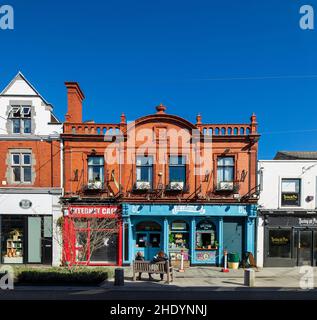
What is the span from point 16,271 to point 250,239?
12085mm

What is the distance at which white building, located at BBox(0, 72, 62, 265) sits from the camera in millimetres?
15727

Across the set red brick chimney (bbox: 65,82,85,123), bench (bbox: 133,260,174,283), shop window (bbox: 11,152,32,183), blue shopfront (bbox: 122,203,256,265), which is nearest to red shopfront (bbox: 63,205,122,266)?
blue shopfront (bbox: 122,203,256,265)

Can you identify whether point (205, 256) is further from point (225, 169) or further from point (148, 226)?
point (225, 169)

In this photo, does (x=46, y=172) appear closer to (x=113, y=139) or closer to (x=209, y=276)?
(x=113, y=139)

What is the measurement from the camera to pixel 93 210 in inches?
622

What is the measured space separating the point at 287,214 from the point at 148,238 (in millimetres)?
8344

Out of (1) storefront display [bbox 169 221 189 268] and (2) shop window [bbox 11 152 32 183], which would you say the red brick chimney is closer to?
(2) shop window [bbox 11 152 32 183]

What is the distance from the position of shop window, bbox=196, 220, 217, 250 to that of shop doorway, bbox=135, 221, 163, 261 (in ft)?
7.49

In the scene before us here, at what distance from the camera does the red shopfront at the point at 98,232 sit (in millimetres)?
15444

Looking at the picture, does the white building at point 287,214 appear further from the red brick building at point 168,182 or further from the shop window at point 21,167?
the shop window at point 21,167

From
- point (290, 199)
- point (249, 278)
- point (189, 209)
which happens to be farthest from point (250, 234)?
point (249, 278)

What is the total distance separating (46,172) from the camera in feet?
52.7

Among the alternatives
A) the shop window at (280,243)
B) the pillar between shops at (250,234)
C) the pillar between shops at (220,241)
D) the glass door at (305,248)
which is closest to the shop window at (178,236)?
the pillar between shops at (220,241)
